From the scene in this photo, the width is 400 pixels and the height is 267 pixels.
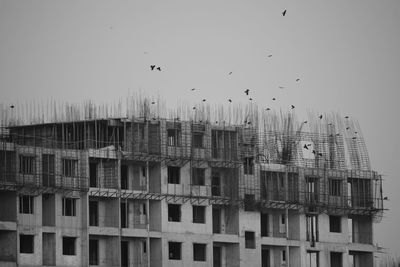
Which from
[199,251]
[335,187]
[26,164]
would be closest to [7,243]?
[26,164]

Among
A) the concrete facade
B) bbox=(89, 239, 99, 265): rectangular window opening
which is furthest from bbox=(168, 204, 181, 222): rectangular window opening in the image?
bbox=(89, 239, 99, 265): rectangular window opening

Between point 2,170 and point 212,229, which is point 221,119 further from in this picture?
point 2,170

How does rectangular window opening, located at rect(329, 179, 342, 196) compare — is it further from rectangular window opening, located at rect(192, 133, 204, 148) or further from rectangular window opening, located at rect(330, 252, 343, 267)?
rectangular window opening, located at rect(192, 133, 204, 148)

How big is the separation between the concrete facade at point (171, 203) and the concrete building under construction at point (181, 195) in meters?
0.08

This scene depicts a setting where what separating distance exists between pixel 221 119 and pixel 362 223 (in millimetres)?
13761

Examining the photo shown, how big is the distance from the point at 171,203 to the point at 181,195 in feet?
2.60

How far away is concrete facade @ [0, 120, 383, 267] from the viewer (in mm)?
98438

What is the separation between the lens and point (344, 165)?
113562mm

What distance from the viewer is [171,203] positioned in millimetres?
105500

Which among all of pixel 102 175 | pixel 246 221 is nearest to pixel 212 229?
pixel 246 221

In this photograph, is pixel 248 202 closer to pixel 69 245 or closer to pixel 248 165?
pixel 248 165

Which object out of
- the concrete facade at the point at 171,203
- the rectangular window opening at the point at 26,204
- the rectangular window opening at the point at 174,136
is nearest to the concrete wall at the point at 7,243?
the concrete facade at the point at 171,203

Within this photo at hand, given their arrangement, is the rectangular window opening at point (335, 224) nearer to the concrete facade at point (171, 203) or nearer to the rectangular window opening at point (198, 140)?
the concrete facade at point (171, 203)

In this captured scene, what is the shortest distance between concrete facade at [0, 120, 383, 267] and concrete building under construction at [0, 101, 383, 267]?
0.08m
